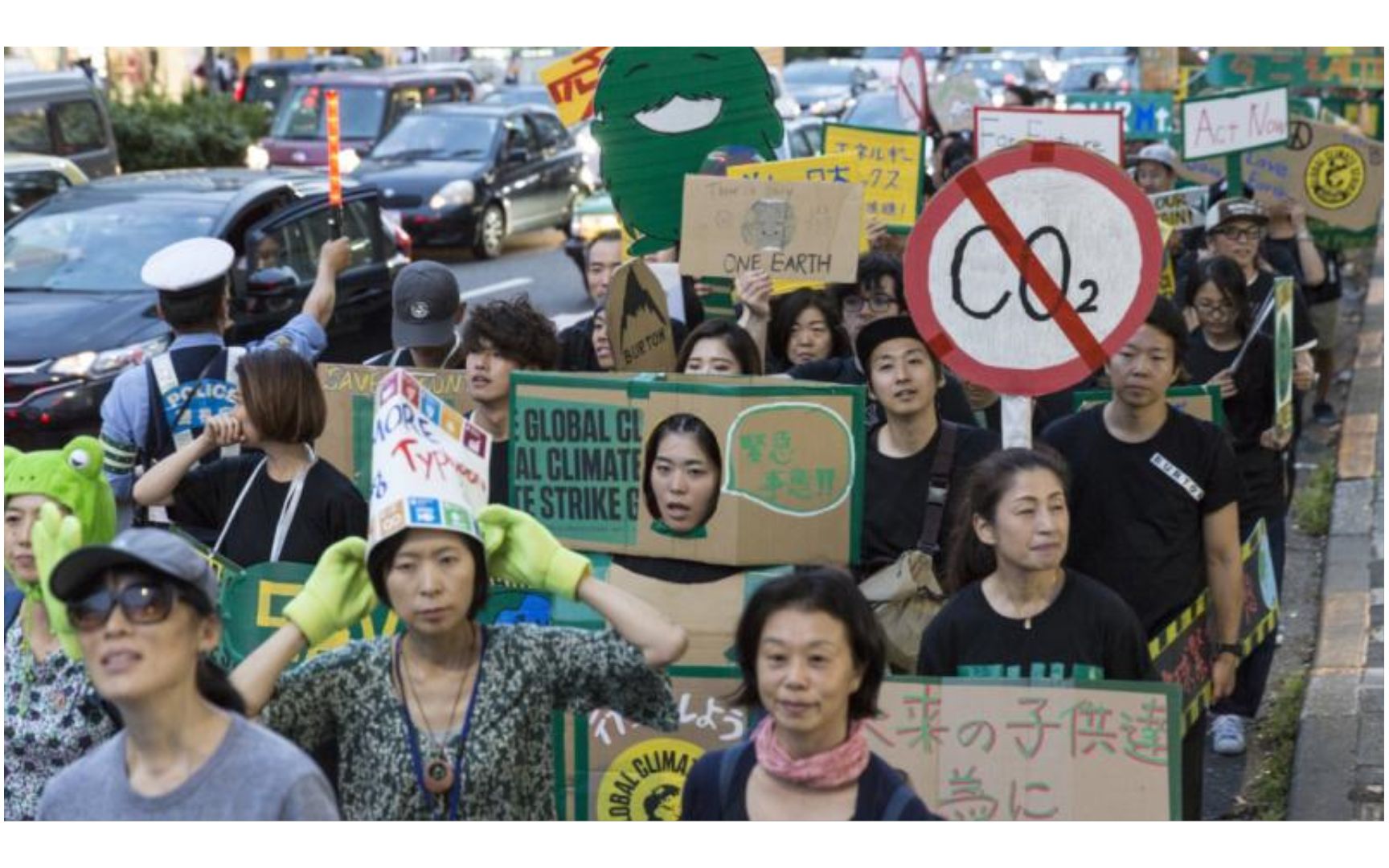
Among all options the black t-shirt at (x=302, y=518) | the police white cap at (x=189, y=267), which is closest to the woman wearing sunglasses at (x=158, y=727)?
the black t-shirt at (x=302, y=518)

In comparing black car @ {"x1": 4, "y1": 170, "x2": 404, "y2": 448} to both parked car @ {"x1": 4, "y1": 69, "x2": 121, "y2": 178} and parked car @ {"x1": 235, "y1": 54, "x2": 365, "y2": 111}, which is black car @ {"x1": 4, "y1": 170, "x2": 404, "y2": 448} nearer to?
parked car @ {"x1": 4, "y1": 69, "x2": 121, "y2": 178}

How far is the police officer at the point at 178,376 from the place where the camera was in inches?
261

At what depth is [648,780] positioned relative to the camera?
4.95m

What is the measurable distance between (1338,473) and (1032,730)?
8.38 m

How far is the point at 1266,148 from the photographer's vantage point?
12.2 metres

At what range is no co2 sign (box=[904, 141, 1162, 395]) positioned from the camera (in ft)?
17.1

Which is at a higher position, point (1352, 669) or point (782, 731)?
point (782, 731)

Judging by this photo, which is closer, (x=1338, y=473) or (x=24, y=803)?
(x=24, y=803)

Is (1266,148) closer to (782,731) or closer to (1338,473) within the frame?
(1338,473)

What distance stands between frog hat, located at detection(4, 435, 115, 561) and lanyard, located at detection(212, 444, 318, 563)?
2.17 ft

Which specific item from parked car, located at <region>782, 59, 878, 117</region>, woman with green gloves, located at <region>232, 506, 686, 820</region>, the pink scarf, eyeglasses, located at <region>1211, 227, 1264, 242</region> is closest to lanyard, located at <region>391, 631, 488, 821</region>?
woman with green gloves, located at <region>232, 506, 686, 820</region>

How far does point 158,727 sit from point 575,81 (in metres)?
7.33

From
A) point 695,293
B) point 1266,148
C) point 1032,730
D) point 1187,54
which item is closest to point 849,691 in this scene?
point 1032,730

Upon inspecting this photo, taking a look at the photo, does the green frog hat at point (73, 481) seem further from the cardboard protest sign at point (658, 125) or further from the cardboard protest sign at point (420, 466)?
the cardboard protest sign at point (658, 125)
